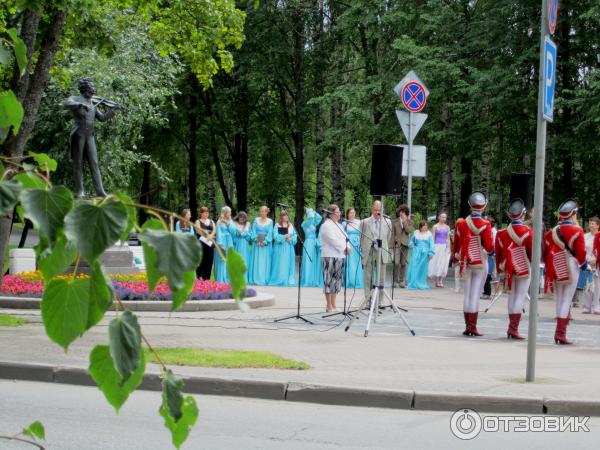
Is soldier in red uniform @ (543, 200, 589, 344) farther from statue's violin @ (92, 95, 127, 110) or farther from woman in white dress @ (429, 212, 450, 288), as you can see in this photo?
woman in white dress @ (429, 212, 450, 288)

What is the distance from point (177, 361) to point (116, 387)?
9.53m

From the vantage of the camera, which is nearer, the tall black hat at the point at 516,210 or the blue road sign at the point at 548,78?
the blue road sign at the point at 548,78

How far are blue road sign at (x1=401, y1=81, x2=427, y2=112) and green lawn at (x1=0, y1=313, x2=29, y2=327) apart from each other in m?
7.01

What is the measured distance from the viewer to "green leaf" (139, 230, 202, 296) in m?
1.54

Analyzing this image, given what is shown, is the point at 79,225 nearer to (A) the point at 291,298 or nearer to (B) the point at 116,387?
(B) the point at 116,387

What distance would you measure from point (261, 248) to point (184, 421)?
24728mm

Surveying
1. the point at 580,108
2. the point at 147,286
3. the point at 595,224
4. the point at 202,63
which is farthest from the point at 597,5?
the point at 147,286

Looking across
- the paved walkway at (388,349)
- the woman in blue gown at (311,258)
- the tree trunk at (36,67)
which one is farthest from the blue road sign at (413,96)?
the woman in blue gown at (311,258)

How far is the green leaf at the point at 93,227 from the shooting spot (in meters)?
1.53

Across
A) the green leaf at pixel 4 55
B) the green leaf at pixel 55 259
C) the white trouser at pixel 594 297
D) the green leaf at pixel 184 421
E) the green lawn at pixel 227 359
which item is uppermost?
the green leaf at pixel 4 55

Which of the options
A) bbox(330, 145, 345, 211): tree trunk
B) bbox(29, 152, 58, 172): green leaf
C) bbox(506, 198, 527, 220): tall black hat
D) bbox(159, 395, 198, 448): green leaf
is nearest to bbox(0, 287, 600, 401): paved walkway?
bbox(506, 198, 527, 220): tall black hat

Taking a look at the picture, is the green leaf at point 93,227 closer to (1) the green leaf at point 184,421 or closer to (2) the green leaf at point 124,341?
(2) the green leaf at point 124,341

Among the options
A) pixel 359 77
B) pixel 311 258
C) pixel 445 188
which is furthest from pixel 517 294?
pixel 359 77

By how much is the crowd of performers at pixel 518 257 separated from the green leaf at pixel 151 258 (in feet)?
44.1
